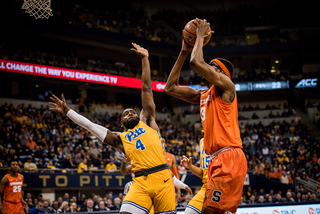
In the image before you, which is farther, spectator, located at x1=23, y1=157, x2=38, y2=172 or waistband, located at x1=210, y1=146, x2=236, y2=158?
spectator, located at x1=23, y1=157, x2=38, y2=172

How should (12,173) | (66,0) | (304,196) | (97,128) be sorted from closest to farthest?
1. (97,128)
2. (12,173)
3. (304,196)
4. (66,0)

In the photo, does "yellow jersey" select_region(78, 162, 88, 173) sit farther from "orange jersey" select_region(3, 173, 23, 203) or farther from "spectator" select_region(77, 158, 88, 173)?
"orange jersey" select_region(3, 173, 23, 203)

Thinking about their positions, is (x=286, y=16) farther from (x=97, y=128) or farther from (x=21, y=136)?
(x=97, y=128)

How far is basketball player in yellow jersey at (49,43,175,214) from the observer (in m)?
4.20

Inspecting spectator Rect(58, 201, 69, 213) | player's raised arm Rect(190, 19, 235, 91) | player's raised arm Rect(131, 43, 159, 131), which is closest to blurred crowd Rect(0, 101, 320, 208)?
spectator Rect(58, 201, 69, 213)

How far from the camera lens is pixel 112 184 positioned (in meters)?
16.1

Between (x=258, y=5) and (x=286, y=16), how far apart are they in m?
3.44

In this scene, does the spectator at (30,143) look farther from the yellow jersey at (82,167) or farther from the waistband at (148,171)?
the waistband at (148,171)

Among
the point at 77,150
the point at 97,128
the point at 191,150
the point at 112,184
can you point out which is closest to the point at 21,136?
the point at 77,150

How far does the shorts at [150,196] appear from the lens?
414 cm

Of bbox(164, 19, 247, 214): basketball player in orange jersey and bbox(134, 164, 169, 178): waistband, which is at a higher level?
bbox(164, 19, 247, 214): basketball player in orange jersey

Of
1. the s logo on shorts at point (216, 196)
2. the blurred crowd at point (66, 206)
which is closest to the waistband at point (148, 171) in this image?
the s logo on shorts at point (216, 196)

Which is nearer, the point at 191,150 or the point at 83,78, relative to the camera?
the point at 191,150

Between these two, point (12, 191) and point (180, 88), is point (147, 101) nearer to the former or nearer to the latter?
point (180, 88)
